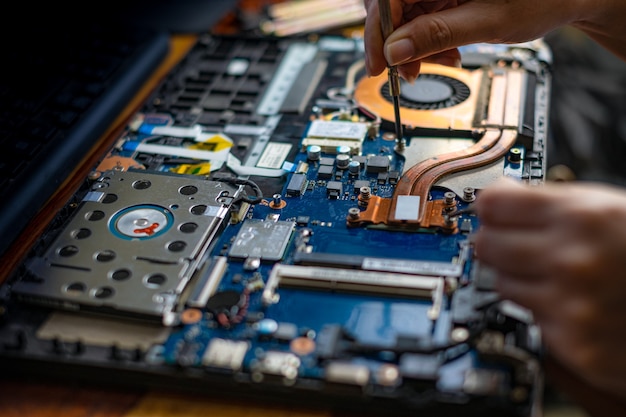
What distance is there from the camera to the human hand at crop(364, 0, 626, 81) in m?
2.64

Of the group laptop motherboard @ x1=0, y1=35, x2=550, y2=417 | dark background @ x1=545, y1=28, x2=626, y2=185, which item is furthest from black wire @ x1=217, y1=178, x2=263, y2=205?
dark background @ x1=545, y1=28, x2=626, y2=185

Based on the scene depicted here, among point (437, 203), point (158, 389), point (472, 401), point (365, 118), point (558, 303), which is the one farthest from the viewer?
point (365, 118)

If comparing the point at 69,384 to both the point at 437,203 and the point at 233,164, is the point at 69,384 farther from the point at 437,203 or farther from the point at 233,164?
the point at 437,203

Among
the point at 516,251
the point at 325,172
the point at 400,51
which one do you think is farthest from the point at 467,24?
the point at 516,251

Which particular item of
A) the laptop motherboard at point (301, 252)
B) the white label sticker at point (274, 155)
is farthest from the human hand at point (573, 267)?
the white label sticker at point (274, 155)

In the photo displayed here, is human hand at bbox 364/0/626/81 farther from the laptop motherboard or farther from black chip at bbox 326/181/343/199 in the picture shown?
black chip at bbox 326/181/343/199

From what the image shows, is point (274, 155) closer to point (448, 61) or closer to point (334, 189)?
point (334, 189)

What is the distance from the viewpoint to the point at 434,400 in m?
1.86

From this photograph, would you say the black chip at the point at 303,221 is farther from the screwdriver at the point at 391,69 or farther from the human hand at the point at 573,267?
the human hand at the point at 573,267

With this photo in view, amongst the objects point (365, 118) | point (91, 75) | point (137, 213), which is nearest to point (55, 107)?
point (91, 75)

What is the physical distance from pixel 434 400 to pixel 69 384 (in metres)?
1.08

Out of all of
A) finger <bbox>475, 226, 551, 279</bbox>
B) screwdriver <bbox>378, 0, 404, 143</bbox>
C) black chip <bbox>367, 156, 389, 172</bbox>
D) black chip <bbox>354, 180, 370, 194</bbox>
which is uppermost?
screwdriver <bbox>378, 0, 404, 143</bbox>

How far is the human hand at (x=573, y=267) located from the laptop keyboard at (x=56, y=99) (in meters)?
1.84

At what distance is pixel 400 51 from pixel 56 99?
1.62 meters
